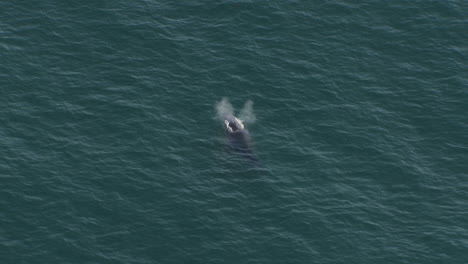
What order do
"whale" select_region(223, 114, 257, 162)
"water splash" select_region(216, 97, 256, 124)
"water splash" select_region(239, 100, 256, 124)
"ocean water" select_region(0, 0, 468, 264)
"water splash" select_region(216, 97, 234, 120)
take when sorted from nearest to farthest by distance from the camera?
"ocean water" select_region(0, 0, 468, 264), "whale" select_region(223, 114, 257, 162), "water splash" select_region(216, 97, 234, 120), "water splash" select_region(216, 97, 256, 124), "water splash" select_region(239, 100, 256, 124)

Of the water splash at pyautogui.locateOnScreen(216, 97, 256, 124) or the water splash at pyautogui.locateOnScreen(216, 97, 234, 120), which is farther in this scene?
the water splash at pyautogui.locateOnScreen(216, 97, 256, 124)

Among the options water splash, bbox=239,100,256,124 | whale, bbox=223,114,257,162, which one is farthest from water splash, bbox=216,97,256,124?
whale, bbox=223,114,257,162

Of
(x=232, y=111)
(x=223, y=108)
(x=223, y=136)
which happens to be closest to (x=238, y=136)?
(x=223, y=136)

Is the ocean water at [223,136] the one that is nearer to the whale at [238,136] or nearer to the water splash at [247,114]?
the water splash at [247,114]

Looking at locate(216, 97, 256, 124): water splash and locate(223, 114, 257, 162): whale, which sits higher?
locate(216, 97, 256, 124): water splash

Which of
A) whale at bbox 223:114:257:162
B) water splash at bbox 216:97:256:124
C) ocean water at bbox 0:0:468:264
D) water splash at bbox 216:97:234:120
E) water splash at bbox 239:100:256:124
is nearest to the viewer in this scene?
ocean water at bbox 0:0:468:264

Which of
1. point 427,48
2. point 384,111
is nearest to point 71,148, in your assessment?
point 384,111

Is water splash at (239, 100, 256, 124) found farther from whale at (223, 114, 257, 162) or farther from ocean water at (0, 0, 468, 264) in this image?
whale at (223, 114, 257, 162)
